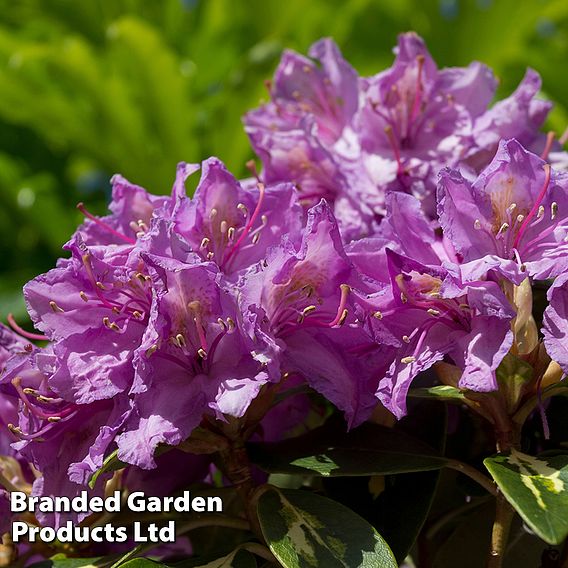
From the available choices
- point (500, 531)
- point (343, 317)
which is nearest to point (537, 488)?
point (500, 531)

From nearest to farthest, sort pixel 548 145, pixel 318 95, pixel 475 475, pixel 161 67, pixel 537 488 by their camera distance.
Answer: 1. pixel 537 488
2. pixel 475 475
3. pixel 548 145
4. pixel 318 95
5. pixel 161 67

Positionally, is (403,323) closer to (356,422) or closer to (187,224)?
(356,422)

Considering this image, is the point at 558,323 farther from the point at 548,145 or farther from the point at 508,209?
the point at 548,145

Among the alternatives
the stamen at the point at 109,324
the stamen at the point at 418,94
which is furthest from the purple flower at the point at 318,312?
the stamen at the point at 418,94

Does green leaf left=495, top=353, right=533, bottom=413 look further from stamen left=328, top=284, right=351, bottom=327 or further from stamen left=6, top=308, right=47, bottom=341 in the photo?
stamen left=6, top=308, right=47, bottom=341

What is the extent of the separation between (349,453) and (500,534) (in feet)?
0.43

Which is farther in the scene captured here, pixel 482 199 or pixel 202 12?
pixel 202 12

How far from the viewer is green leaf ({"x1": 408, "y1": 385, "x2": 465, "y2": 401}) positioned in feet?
2.47

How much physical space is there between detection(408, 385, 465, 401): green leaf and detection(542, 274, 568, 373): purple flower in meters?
0.08

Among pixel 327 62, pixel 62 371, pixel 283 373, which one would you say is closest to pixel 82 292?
pixel 62 371

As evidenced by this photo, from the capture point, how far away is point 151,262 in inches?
28.5

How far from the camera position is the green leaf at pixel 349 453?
0.77 m

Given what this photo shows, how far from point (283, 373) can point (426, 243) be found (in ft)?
0.49

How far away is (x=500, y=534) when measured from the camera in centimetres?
74
